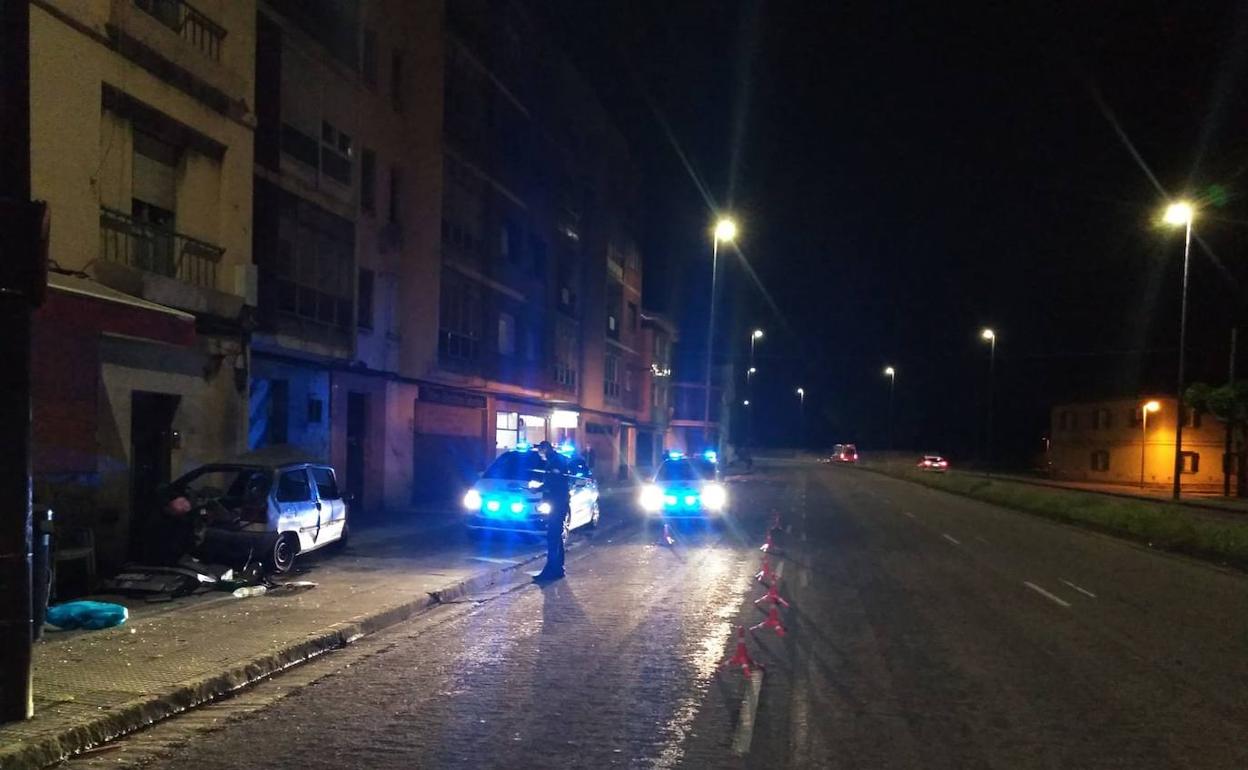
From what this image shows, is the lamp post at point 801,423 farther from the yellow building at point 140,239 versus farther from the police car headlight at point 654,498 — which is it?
the yellow building at point 140,239

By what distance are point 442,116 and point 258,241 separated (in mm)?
9264

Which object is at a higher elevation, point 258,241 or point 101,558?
point 258,241

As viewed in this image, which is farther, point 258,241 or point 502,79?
point 502,79

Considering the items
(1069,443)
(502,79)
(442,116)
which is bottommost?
(1069,443)

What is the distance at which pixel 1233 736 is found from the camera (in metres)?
7.21

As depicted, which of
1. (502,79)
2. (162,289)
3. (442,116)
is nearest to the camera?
(162,289)

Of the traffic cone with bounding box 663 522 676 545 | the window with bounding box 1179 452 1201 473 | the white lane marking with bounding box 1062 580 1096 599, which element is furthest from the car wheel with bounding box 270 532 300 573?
the window with bounding box 1179 452 1201 473

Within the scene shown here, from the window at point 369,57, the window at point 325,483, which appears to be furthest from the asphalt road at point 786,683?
the window at point 369,57

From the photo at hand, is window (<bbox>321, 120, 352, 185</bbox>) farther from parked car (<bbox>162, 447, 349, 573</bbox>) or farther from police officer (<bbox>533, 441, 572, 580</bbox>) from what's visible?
police officer (<bbox>533, 441, 572, 580</bbox>)

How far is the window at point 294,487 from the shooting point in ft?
47.8

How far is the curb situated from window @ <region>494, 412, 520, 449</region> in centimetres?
2269

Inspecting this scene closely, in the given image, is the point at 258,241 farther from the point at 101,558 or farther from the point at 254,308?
the point at 101,558

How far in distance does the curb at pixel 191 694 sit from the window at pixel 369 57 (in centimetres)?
1709

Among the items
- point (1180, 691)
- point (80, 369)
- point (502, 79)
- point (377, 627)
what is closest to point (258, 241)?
point (80, 369)
